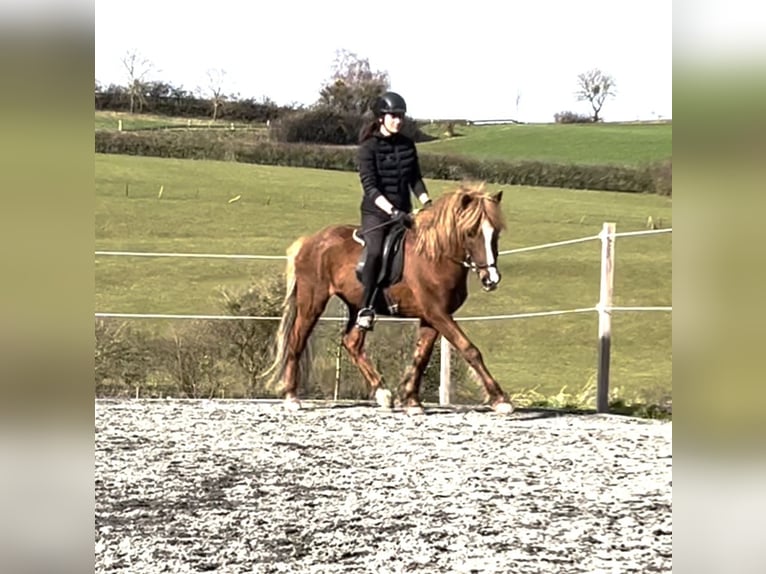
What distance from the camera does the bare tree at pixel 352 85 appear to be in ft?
15.2

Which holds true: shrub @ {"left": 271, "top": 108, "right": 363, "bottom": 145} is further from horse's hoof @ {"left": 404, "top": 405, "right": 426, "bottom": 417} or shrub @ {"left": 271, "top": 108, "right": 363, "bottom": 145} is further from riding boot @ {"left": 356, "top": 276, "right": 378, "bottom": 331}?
horse's hoof @ {"left": 404, "top": 405, "right": 426, "bottom": 417}

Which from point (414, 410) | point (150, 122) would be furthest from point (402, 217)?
point (150, 122)

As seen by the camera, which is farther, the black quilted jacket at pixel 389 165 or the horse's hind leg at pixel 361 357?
the horse's hind leg at pixel 361 357

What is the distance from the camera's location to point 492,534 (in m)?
2.69

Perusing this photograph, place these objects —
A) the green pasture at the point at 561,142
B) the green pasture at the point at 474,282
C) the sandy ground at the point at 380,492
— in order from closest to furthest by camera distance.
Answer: the sandy ground at the point at 380,492 < the green pasture at the point at 561,142 < the green pasture at the point at 474,282

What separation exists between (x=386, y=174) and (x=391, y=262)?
0.43m

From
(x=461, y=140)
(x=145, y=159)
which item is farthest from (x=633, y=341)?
(x=145, y=159)

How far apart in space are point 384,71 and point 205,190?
4.20ft

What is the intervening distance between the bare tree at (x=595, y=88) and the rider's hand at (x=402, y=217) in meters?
1.14

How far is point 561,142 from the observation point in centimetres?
486

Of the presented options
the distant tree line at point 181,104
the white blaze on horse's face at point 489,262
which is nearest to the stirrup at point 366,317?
the white blaze on horse's face at point 489,262

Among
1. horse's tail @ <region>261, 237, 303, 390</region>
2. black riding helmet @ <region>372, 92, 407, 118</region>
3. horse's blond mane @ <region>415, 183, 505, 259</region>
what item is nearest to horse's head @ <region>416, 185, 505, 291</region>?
horse's blond mane @ <region>415, 183, 505, 259</region>

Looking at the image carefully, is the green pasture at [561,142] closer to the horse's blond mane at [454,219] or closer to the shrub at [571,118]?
the shrub at [571,118]

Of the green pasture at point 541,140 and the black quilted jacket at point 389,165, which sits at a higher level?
the green pasture at point 541,140
